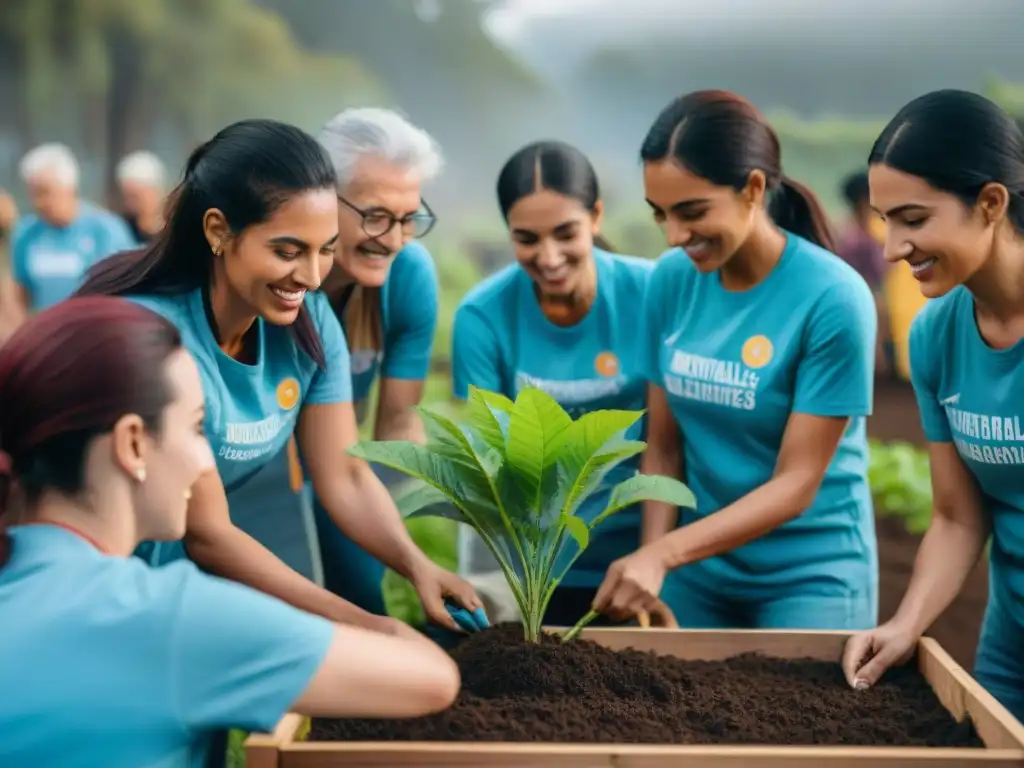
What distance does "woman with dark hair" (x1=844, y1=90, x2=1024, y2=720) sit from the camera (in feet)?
5.90

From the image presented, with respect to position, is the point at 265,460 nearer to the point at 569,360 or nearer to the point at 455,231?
the point at 569,360

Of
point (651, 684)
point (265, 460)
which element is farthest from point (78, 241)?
point (651, 684)

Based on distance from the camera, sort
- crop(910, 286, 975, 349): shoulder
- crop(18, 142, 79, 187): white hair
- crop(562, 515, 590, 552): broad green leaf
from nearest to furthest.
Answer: crop(562, 515, 590, 552): broad green leaf < crop(910, 286, 975, 349): shoulder < crop(18, 142, 79, 187): white hair

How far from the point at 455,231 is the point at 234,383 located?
11.0 m

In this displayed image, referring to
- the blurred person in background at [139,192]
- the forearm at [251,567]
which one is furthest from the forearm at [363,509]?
the blurred person in background at [139,192]

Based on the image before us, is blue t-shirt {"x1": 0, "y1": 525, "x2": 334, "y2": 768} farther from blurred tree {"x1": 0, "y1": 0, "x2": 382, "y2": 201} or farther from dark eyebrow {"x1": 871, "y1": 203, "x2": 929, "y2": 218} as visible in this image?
blurred tree {"x1": 0, "y1": 0, "x2": 382, "y2": 201}

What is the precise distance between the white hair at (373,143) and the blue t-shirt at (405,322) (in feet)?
0.82

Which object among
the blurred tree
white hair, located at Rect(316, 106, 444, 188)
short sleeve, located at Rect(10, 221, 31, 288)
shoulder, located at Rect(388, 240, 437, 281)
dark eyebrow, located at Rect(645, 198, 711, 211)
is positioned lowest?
shoulder, located at Rect(388, 240, 437, 281)

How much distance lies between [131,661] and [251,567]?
0.67m

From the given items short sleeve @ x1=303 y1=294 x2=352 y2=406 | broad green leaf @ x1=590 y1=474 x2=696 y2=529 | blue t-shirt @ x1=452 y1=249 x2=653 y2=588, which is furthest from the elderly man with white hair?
broad green leaf @ x1=590 y1=474 x2=696 y2=529

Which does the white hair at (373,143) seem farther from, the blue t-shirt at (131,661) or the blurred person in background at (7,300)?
the blurred person in background at (7,300)

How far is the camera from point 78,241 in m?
6.80

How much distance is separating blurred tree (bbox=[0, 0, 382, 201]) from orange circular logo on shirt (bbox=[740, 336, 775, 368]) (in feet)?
41.0

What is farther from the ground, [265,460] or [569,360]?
[569,360]
